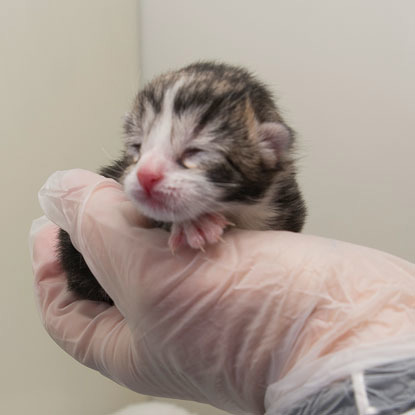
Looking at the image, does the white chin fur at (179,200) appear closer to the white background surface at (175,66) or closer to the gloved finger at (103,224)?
the gloved finger at (103,224)

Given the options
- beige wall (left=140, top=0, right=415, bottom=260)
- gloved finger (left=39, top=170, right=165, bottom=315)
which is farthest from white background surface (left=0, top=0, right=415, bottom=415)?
gloved finger (left=39, top=170, right=165, bottom=315)

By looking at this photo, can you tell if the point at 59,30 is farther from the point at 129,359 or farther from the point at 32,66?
the point at 129,359

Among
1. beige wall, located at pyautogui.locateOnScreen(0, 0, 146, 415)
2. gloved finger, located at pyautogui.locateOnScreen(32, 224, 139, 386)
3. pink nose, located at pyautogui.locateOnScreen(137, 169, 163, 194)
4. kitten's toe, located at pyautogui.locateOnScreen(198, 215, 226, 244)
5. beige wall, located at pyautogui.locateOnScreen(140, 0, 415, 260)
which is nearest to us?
pink nose, located at pyautogui.locateOnScreen(137, 169, 163, 194)

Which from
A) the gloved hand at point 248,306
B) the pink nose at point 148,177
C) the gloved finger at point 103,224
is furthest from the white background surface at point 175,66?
the pink nose at point 148,177

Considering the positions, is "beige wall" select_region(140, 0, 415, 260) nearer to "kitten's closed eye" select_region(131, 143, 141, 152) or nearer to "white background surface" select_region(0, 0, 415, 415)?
"white background surface" select_region(0, 0, 415, 415)

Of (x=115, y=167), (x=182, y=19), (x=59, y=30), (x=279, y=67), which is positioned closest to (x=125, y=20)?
(x=182, y=19)

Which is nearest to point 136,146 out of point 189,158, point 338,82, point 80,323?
point 189,158

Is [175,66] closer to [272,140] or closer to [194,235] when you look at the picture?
[272,140]
